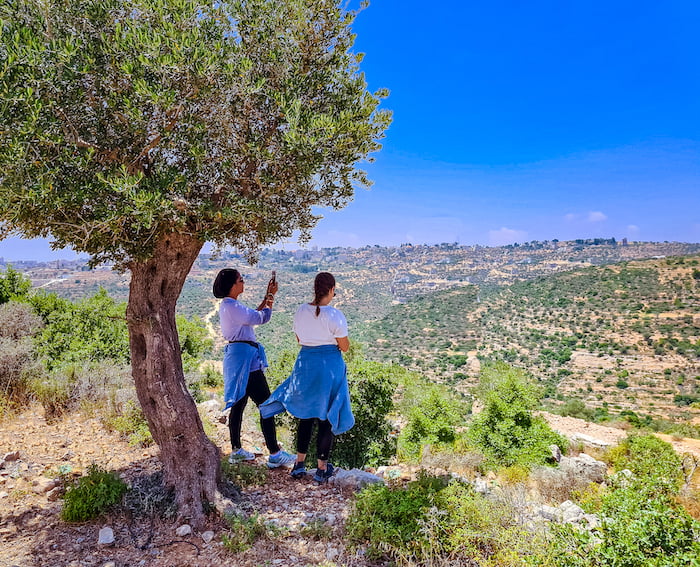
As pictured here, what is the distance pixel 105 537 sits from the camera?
3.50 metres

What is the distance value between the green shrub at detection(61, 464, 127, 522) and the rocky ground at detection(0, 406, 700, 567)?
3.9 inches

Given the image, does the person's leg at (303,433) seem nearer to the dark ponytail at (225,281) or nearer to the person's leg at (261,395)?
the person's leg at (261,395)

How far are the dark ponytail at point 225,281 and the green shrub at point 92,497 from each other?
2164 mm

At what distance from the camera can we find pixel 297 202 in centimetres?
422

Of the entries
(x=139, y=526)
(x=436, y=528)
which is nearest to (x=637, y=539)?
(x=436, y=528)

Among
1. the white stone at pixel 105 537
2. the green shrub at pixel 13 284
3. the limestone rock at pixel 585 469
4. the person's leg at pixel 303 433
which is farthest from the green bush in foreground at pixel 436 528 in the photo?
the green shrub at pixel 13 284

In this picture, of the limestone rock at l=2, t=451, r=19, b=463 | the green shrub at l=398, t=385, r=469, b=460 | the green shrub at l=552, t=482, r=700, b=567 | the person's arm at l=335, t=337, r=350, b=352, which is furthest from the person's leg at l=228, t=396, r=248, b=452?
the green shrub at l=398, t=385, r=469, b=460

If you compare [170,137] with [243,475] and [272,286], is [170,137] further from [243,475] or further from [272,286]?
[243,475]

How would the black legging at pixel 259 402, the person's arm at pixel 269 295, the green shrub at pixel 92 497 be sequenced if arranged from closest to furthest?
the green shrub at pixel 92 497, the person's arm at pixel 269 295, the black legging at pixel 259 402

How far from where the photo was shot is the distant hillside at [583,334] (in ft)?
155

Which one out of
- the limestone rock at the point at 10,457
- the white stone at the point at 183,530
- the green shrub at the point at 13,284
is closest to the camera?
the white stone at the point at 183,530

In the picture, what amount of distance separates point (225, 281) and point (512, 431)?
1104cm

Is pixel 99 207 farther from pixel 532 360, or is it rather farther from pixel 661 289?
pixel 661 289

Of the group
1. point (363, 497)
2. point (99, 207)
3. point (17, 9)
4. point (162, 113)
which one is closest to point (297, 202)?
point (162, 113)
